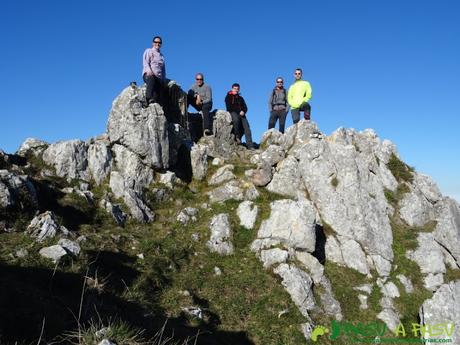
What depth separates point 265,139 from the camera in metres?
29.6

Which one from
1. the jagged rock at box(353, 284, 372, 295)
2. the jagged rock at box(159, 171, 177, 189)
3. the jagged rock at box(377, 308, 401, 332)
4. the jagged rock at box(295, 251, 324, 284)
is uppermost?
the jagged rock at box(159, 171, 177, 189)

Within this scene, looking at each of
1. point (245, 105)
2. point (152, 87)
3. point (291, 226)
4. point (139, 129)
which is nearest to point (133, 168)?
point (139, 129)

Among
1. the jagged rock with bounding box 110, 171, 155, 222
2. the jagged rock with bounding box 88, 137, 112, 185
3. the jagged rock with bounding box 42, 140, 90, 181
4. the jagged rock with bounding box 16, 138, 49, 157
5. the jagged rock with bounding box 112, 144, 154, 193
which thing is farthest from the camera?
the jagged rock with bounding box 112, 144, 154, 193

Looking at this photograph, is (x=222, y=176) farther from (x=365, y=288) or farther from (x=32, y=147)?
(x=32, y=147)

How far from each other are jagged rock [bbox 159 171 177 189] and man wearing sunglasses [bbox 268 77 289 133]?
10.7 m

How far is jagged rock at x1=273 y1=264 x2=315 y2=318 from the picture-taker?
56.3 ft

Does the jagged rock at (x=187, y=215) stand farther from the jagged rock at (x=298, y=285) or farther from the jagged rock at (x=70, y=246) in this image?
the jagged rock at (x=70, y=246)

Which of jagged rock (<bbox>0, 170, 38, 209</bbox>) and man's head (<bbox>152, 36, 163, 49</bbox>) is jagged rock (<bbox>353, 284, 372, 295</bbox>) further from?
man's head (<bbox>152, 36, 163, 49</bbox>)

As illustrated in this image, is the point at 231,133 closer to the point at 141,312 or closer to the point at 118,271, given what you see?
the point at 118,271

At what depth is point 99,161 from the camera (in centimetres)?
2181

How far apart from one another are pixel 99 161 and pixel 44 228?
729 cm

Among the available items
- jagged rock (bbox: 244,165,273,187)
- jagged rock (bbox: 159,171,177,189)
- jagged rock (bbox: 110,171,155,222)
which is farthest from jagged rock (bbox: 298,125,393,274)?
jagged rock (bbox: 110,171,155,222)

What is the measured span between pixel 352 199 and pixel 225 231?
29.4ft

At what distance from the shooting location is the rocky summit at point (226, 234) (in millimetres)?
14148
